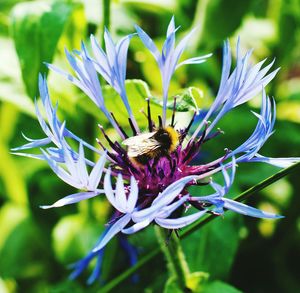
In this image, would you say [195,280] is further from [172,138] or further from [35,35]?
[35,35]

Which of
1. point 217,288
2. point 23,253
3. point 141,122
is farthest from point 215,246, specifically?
point 23,253

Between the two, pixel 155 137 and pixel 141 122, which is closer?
pixel 155 137

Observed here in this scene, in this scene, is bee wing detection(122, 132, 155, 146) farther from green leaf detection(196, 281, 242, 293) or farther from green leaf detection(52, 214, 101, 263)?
green leaf detection(52, 214, 101, 263)

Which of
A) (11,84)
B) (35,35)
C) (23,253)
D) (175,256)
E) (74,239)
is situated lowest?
(23,253)

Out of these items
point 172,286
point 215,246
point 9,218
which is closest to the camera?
point 172,286

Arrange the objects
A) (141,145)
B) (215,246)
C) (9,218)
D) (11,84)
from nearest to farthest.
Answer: (141,145) → (215,246) → (11,84) → (9,218)

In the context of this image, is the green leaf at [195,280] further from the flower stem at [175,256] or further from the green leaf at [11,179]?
the green leaf at [11,179]

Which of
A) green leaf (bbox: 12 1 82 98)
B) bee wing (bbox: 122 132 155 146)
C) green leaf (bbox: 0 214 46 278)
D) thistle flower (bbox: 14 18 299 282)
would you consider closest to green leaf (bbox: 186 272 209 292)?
thistle flower (bbox: 14 18 299 282)
